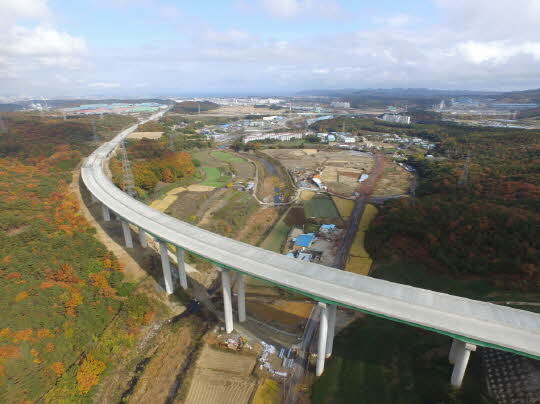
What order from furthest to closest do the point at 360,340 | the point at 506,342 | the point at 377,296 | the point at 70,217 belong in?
the point at 70,217, the point at 360,340, the point at 377,296, the point at 506,342

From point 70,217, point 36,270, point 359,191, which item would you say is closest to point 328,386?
point 36,270

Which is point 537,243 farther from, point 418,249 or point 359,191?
point 359,191

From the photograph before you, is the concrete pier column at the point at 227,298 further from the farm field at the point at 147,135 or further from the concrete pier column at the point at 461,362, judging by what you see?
the farm field at the point at 147,135

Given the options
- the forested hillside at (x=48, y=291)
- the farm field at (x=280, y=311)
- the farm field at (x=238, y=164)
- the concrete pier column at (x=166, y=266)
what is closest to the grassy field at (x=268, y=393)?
the farm field at (x=280, y=311)

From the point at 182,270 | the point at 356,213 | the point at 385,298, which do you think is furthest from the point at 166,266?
the point at 356,213

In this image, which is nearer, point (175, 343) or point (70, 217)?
point (175, 343)

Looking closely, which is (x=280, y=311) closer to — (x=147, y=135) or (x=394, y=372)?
(x=394, y=372)

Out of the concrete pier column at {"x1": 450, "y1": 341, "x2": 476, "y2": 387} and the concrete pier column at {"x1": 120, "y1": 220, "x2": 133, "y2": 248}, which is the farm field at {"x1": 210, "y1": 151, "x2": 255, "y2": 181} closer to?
the concrete pier column at {"x1": 120, "y1": 220, "x2": 133, "y2": 248}

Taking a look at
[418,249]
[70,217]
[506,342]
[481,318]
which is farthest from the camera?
[70,217]

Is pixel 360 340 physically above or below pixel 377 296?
below
